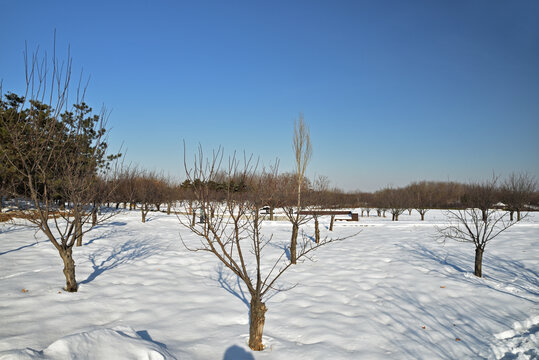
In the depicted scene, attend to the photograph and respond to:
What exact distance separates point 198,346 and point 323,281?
4.08 meters

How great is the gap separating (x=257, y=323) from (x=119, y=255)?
23.3 feet

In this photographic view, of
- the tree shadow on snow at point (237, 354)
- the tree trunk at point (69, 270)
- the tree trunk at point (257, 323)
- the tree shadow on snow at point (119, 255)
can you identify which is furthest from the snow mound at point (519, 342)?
the tree shadow on snow at point (119, 255)

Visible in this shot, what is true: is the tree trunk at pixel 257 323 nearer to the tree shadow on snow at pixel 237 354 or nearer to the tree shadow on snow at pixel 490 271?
the tree shadow on snow at pixel 237 354

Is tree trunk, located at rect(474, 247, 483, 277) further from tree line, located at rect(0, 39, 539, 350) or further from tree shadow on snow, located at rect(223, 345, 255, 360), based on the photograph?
tree shadow on snow, located at rect(223, 345, 255, 360)

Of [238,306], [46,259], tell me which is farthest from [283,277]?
[46,259]

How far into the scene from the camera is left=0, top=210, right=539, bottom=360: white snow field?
4.07m

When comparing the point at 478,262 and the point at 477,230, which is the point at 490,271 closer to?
the point at 478,262

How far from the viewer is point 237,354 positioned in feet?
13.3

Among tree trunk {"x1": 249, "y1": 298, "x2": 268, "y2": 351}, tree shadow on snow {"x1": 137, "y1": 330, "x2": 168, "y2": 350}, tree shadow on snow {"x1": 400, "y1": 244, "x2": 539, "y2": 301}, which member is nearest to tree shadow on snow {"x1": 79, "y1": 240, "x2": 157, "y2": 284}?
tree shadow on snow {"x1": 137, "y1": 330, "x2": 168, "y2": 350}

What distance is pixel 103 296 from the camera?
227 inches

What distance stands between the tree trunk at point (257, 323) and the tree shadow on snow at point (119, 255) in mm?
4416

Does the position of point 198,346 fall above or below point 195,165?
below

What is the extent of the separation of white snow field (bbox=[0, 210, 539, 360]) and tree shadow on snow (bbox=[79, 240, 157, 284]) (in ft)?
0.15

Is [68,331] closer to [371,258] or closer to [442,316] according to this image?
[442,316]
